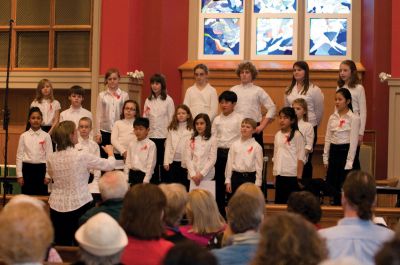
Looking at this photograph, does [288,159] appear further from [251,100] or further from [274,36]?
[274,36]

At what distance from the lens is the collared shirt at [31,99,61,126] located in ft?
29.7

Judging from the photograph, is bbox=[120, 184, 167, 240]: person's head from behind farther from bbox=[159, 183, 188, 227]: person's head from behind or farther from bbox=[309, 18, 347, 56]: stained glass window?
bbox=[309, 18, 347, 56]: stained glass window

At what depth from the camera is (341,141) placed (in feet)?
25.4

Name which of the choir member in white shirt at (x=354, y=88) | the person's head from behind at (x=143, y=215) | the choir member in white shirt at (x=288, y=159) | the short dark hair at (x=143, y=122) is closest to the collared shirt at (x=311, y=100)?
the choir member in white shirt at (x=354, y=88)

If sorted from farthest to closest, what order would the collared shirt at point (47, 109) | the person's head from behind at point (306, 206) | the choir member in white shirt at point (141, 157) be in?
the collared shirt at point (47, 109) → the choir member in white shirt at point (141, 157) → the person's head from behind at point (306, 206)

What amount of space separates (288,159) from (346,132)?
644mm

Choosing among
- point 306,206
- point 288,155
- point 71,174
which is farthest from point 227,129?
point 306,206

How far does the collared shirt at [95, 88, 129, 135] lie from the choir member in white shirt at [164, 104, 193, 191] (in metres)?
0.91

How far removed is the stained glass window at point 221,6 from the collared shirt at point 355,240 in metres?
7.83

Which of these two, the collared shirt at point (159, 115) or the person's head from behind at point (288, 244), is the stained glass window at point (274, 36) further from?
the person's head from behind at point (288, 244)

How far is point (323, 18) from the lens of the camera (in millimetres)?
10914

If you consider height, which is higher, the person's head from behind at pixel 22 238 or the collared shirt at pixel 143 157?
the collared shirt at pixel 143 157

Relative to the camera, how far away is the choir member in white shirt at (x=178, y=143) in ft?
27.1

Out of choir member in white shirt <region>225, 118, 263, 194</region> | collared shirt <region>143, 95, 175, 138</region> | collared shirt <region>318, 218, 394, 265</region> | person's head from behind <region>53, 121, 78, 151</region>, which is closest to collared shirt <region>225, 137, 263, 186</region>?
choir member in white shirt <region>225, 118, 263, 194</region>
